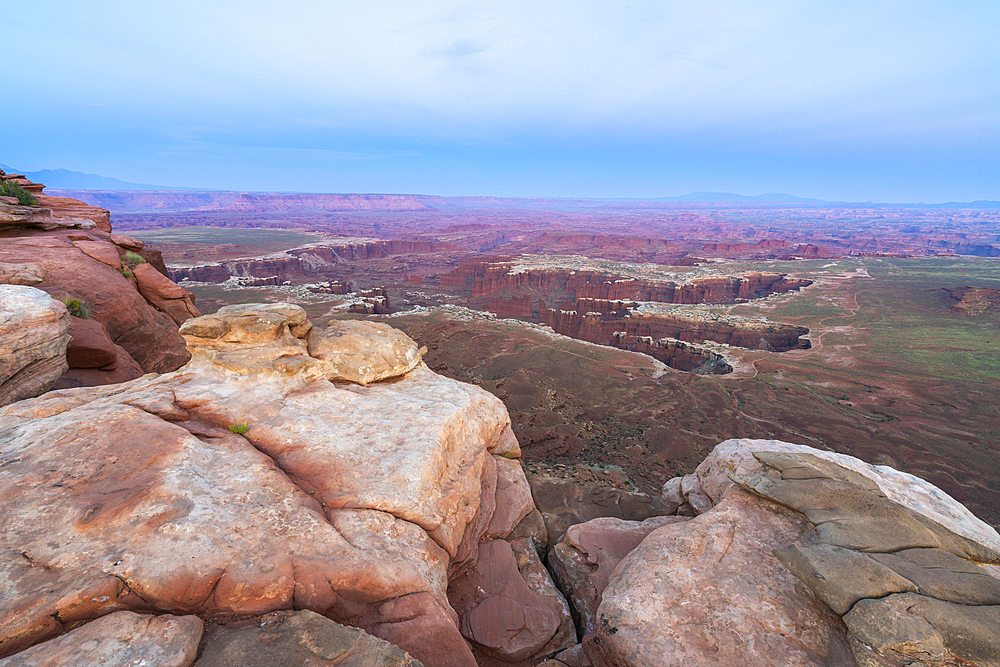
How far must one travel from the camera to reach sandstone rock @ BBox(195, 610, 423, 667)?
368cm

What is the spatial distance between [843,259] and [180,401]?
145290 mm

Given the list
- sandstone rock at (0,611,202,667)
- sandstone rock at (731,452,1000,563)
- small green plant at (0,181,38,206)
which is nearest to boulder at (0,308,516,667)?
sandstone rock at (0,611,202,667)

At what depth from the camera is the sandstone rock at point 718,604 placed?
5.33 meters

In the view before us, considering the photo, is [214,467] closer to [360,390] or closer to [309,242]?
[360,390]

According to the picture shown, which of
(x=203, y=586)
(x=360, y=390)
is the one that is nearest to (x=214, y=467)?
(x=203, y=586)

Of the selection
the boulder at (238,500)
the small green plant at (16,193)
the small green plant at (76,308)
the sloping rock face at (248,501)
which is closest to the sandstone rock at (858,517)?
the sloping rock face at (248,501)

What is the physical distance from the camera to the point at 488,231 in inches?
7776

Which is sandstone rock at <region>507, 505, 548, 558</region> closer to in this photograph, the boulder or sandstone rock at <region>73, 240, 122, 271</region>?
the boulder

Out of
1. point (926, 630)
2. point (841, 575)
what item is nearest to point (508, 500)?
point (841, 575)

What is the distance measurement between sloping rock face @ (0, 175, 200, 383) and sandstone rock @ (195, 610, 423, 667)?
9868mm

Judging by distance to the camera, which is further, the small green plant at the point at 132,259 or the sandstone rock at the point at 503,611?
the small green plant at the point at 132,259

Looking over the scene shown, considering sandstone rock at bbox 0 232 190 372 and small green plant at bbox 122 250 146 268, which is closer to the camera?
sandstone rock at bbox 0 232 190 372

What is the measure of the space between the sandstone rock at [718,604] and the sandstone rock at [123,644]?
17.4 ft

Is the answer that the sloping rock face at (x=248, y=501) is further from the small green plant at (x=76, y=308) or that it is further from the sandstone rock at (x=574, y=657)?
the small green plant at (x=76, y=308)
